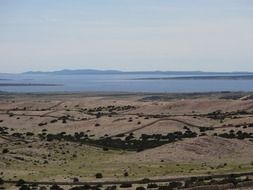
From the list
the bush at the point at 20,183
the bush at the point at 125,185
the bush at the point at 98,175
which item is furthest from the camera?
the bush at the point at 98,175

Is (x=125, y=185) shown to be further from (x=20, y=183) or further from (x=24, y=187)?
(x=20, y=183)

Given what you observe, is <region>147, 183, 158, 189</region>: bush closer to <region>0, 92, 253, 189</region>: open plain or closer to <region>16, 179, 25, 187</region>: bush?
<region>0, 92, 253, 189</region>: open plain

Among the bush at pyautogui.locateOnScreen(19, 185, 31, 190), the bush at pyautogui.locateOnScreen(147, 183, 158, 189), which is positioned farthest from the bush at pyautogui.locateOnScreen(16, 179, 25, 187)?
the bush at pyautogui.locateOnScreen(147, 183, 158, 189)

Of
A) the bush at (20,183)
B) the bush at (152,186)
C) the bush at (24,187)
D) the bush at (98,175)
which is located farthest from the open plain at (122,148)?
the bush at (152,186)

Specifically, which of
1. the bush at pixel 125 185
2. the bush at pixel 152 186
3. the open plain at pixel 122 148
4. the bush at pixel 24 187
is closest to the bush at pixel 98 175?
the open plain at pixel 122 148

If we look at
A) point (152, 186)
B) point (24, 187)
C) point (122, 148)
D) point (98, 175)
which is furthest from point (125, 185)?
point (122, 148)

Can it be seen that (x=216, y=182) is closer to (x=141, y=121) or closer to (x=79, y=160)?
(x=79, y=160)

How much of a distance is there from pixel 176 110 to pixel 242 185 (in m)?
76.5

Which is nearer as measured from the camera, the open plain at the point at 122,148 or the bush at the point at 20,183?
the bush at the point at 20,183

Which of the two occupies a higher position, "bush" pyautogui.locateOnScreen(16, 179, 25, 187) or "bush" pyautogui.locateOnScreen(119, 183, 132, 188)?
"bush" pyautogui.locateOnScreen(119, 183, 132, 188)

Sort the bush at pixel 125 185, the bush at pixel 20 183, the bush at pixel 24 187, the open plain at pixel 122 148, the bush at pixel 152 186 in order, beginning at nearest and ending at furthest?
the bush at pixel 24 187 → the bush at pixel 152 186 → the bush at pixel 125 185 → the bush at pixel 20 183 → the open plain at pixel 122 148

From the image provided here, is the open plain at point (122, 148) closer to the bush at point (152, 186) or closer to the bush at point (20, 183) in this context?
the bush at point (20, 183)

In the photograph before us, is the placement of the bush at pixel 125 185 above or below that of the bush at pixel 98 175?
above

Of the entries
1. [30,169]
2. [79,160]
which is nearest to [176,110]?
[79,160]
